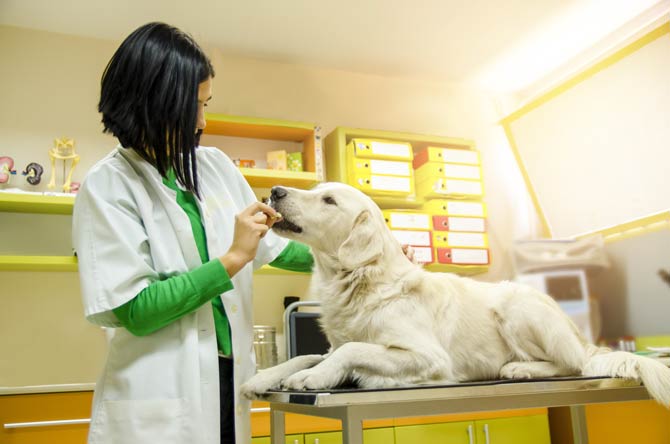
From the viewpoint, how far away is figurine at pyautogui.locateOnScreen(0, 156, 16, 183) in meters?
3.10

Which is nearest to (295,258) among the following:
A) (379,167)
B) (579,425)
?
(579,425)

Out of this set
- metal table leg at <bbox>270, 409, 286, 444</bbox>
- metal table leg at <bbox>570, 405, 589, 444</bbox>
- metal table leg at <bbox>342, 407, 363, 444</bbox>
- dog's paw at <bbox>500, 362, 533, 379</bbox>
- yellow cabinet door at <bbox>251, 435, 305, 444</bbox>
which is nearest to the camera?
metal table leg at <bbox>342, 407, 363, 444</bbox>

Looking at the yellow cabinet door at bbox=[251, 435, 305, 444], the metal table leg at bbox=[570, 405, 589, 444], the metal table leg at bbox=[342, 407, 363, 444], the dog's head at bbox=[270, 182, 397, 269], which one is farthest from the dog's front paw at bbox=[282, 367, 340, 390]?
the yellow cabinet door at bbox=[251, 435, 305, 444]

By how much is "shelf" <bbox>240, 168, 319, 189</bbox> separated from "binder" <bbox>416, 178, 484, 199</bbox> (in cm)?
81

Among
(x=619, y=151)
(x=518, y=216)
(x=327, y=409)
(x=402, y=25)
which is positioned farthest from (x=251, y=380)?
(x=518, y=216)

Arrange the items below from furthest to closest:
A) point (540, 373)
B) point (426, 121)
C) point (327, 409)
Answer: point (426, 121) < point (540, 373) < point (327, 409)

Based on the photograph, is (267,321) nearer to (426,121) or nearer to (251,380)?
(426,121)

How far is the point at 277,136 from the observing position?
3.83 meters

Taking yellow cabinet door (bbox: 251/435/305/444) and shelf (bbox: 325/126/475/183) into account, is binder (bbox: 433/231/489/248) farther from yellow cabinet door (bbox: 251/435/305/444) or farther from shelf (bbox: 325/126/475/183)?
yellow cabinet door (bbox: 251/435/305/444)

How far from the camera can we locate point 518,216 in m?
4.51

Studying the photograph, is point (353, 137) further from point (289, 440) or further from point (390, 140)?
point (289, 440)

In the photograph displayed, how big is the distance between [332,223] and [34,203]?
2.20 m

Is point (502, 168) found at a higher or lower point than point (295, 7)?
lower

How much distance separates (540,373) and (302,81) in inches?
125
